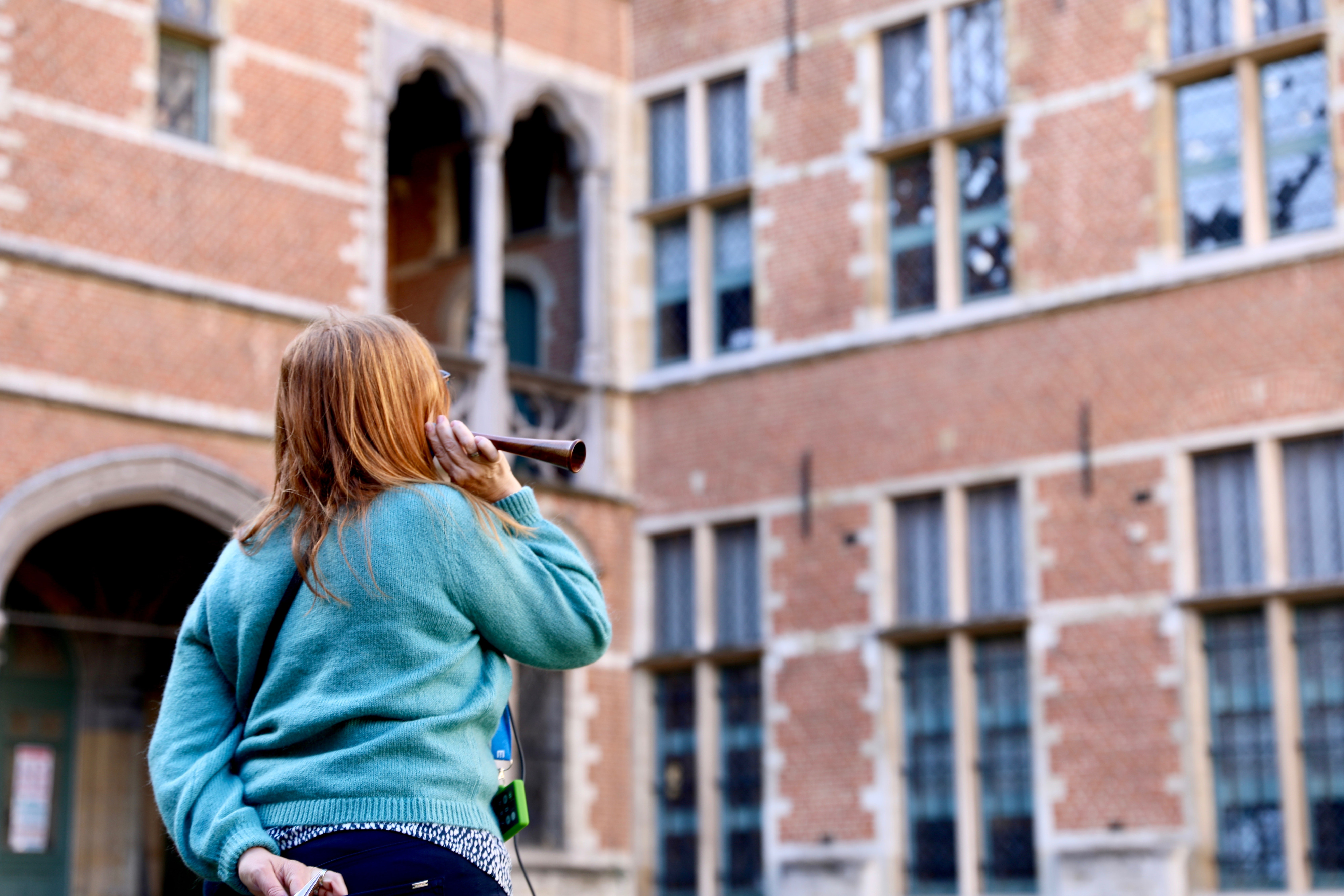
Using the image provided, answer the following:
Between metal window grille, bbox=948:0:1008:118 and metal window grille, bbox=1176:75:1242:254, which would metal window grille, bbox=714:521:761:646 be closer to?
metal window grille, bbox=948:0:1008:118

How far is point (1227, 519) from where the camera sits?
10.0 m

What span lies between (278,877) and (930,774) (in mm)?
9277

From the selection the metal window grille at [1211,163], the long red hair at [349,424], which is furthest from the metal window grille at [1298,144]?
the long red hair at [349,424]

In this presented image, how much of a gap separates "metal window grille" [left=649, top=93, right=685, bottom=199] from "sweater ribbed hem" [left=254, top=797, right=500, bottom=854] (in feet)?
35.9

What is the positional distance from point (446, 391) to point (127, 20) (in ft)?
28.7

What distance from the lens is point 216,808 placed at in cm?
198

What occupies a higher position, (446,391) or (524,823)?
(446,391)

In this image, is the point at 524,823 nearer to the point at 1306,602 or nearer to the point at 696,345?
the point at 1306,602

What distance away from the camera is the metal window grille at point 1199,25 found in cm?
1034

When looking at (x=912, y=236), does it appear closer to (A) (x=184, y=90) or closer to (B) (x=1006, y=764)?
(B) (x=1006, y=764)

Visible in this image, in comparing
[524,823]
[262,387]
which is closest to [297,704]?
[524,823]

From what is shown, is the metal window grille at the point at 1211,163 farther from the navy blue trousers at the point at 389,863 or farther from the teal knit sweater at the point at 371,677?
the navy blue trousers at the point at 389,863

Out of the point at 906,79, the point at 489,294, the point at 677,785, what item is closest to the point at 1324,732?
the point at 677,785

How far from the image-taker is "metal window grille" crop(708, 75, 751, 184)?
12.4 meters
